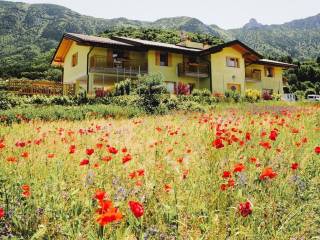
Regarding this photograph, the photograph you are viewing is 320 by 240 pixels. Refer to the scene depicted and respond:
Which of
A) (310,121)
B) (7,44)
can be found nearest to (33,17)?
(7,44)

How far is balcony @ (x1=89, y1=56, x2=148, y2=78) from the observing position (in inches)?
1283

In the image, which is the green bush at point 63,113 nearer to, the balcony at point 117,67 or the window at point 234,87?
the balcony at point 117,67

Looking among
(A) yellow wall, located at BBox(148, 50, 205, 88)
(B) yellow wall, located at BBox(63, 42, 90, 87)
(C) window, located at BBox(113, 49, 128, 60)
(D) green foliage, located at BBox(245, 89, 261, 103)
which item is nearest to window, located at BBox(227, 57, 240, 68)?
(A) yellow wall, located at BBox(148, 50, 205, 88)

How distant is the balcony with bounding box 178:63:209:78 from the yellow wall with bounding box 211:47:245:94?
2.48ft

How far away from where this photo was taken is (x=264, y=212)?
10.7 feet

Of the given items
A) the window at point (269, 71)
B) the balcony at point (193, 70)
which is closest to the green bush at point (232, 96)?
the balcony at point (193, 70)

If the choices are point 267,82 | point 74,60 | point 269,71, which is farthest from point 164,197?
point 269,71

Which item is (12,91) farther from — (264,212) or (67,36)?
(264,212)

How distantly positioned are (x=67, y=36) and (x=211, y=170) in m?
32.6

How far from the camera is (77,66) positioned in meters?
36.0

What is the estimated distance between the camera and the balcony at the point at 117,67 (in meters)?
32.6

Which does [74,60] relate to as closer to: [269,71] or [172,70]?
[172,70]

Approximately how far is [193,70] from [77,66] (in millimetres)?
10848

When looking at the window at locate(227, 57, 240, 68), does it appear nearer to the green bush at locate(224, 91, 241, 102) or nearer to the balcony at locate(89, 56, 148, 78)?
the balcony at locate(89, 56, 148, 78)
